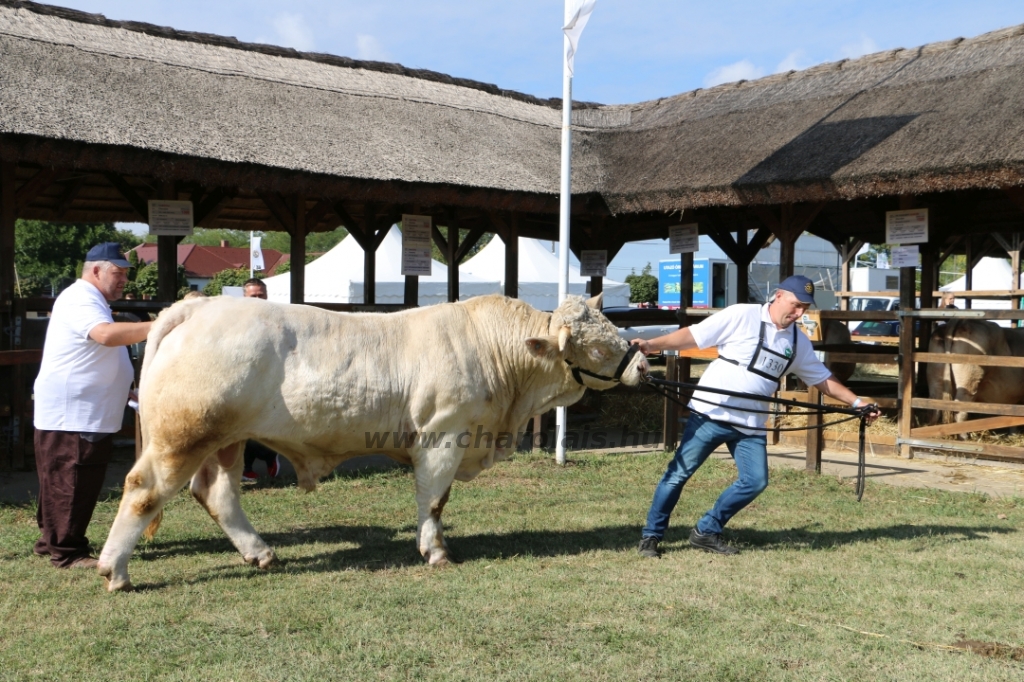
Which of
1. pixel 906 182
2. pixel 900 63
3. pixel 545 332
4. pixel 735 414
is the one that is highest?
pixel 900 63

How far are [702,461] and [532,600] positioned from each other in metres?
1.65

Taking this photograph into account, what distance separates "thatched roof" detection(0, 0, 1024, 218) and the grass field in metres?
3.65

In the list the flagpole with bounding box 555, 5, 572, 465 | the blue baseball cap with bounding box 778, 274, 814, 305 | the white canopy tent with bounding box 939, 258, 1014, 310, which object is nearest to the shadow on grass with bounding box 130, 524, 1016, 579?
the blue baseball cap with bounding box 778, 274, 814, 305

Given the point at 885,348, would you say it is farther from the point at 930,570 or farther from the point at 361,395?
the point at 361,395

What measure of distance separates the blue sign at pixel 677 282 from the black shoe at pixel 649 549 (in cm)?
2448

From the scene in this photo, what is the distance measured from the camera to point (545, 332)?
20.4 feet

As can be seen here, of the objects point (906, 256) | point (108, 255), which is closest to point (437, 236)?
point (906, 256)

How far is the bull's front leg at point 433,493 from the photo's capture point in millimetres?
5789

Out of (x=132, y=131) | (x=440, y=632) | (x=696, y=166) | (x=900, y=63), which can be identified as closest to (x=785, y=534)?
(x=440, y=632)

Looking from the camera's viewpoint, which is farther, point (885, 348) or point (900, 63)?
point (885, 348)

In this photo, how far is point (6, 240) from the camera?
8945 millimetres

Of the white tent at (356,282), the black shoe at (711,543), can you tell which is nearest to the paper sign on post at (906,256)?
the black shoe at (711,543)

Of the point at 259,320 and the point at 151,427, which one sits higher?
the point at 259,320

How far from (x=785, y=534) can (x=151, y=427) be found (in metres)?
4.35
